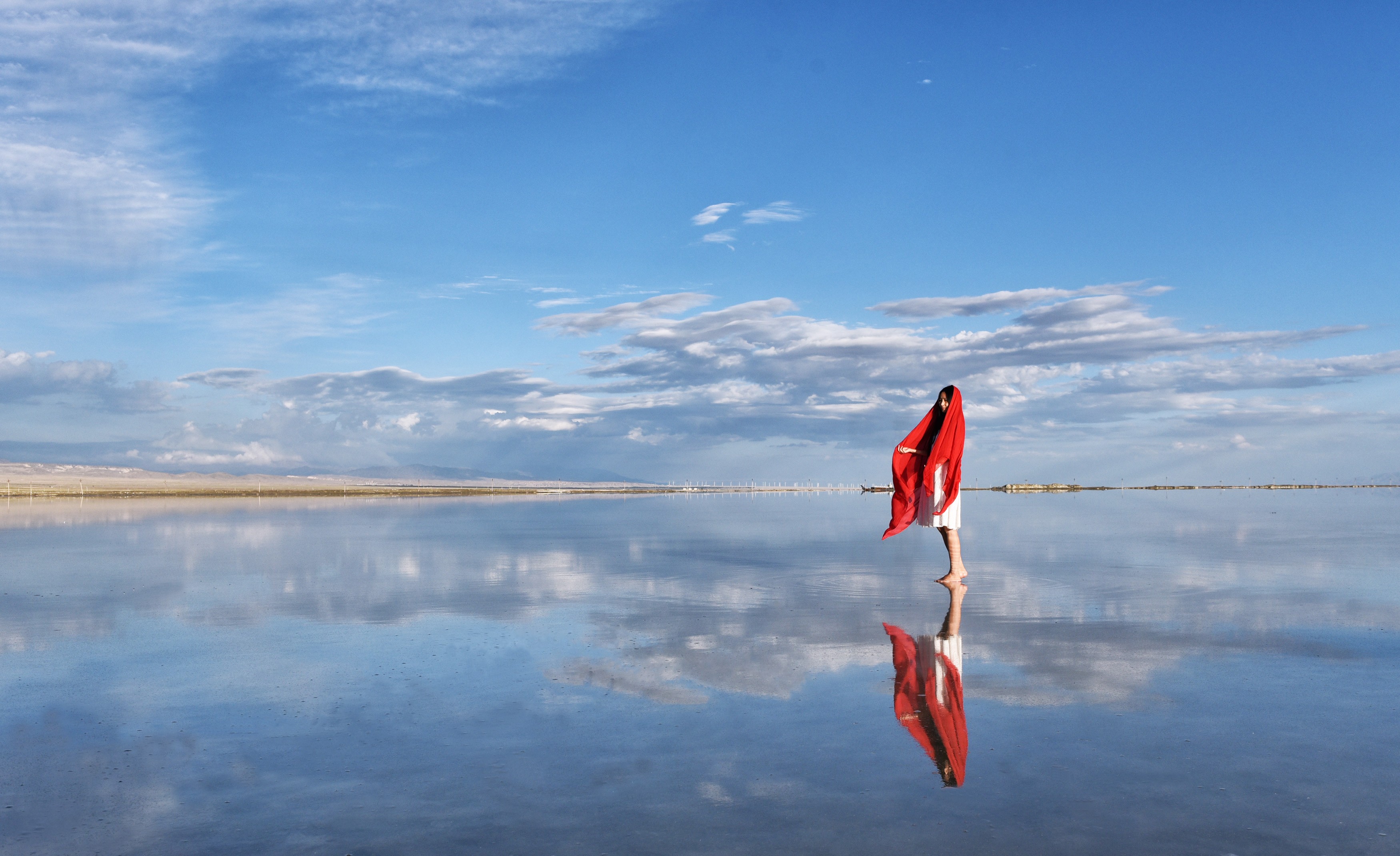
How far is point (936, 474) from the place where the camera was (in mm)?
13555

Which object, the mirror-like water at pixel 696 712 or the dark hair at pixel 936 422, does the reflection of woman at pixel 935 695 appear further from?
the dark hair at pixel 936 422

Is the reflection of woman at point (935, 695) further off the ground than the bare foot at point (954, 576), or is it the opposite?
the bare foot at point (954, 576)

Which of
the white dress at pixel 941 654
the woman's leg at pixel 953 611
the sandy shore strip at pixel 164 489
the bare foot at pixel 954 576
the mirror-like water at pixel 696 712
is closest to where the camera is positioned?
the mirror-like water at pixel 696 712

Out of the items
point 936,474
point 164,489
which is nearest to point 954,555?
point 936,474

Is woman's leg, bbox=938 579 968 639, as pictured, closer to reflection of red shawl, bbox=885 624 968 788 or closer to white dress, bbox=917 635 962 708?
white dress, bbox=917 635 962 708

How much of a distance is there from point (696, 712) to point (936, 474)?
7918 mm

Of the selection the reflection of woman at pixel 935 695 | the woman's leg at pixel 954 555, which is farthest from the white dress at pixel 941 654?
the woman's leg at pixel 954 555

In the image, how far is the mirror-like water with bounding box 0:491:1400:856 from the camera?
14.7 ft

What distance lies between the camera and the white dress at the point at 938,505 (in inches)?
531

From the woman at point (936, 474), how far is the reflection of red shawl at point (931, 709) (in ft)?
16.6

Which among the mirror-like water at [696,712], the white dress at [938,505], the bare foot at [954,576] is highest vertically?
the white dress at [938,505]

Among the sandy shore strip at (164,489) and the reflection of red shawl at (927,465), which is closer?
the reflection of red shawl at (927,465)

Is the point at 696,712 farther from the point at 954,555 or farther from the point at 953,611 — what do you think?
the point at 954,555

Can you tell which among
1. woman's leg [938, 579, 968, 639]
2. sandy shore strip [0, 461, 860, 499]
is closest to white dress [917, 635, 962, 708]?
woman's leg [938, 579, 968, 639]
